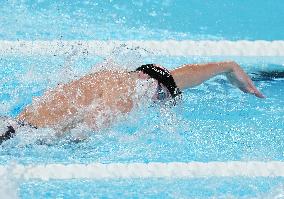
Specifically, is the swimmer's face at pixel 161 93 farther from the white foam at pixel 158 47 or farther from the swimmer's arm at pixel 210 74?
the white foam at pixel 158 47

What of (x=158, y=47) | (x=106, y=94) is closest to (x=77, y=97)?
(x=106, y=94)

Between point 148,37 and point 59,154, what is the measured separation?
135 centimetres

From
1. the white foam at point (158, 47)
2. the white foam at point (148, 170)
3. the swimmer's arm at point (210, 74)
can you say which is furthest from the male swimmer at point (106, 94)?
the white foam at point (158, 47)

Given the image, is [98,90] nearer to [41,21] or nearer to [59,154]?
[59,154]

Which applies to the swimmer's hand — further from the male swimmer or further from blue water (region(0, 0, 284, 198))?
blue water (region(0, 0, 284, 198))

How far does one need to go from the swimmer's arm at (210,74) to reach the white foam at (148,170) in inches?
11.6

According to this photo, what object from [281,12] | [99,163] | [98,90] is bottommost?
[99,163]

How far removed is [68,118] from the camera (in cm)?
239

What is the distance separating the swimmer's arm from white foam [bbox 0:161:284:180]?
0.30m

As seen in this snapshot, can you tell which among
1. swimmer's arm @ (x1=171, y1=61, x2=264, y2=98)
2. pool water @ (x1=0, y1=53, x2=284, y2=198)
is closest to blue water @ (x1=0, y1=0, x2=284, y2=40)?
pool water @ (x1=0, y1=53, x2=284, y2=198)

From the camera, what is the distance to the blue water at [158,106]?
2.35 m

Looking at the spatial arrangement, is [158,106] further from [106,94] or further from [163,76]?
[106,94]

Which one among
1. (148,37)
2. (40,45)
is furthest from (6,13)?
(148,37)

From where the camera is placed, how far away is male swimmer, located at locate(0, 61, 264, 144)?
2.37m
